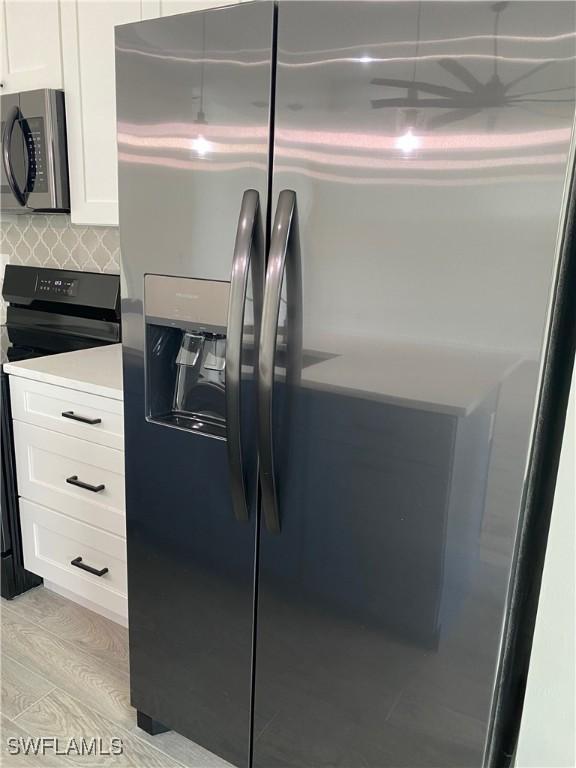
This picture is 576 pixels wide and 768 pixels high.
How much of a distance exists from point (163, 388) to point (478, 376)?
29.4 inches

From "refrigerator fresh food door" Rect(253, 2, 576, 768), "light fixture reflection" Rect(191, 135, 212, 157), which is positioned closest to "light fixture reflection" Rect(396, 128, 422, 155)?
"refrigerator fresh food door" Rect(253, 2, 576, 768)

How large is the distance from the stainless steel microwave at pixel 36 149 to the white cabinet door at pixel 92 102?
3 cm

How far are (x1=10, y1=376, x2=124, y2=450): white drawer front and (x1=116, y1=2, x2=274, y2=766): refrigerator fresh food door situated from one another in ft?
1.17

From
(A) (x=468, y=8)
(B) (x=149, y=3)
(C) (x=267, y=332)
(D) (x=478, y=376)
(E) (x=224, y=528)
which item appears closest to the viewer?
(A) (x=468, y=8)

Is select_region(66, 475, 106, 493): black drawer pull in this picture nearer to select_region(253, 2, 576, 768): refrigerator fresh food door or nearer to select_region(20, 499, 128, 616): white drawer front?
select_region(20, 499, 128, 616): white drawer front

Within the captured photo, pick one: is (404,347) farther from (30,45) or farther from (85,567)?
(30,45)

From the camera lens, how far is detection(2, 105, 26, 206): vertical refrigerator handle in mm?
2278

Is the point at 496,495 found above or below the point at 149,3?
below

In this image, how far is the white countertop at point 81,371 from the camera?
1.87 m

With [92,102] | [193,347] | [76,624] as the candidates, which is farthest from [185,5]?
[76,624]

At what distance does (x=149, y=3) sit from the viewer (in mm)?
1896

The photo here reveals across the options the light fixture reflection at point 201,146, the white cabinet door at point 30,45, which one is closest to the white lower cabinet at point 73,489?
the light fixture reflection at point 201,146

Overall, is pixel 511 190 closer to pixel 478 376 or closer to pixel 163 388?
pixel 478 376

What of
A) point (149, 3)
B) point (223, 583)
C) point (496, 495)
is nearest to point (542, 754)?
point (496, 495)
